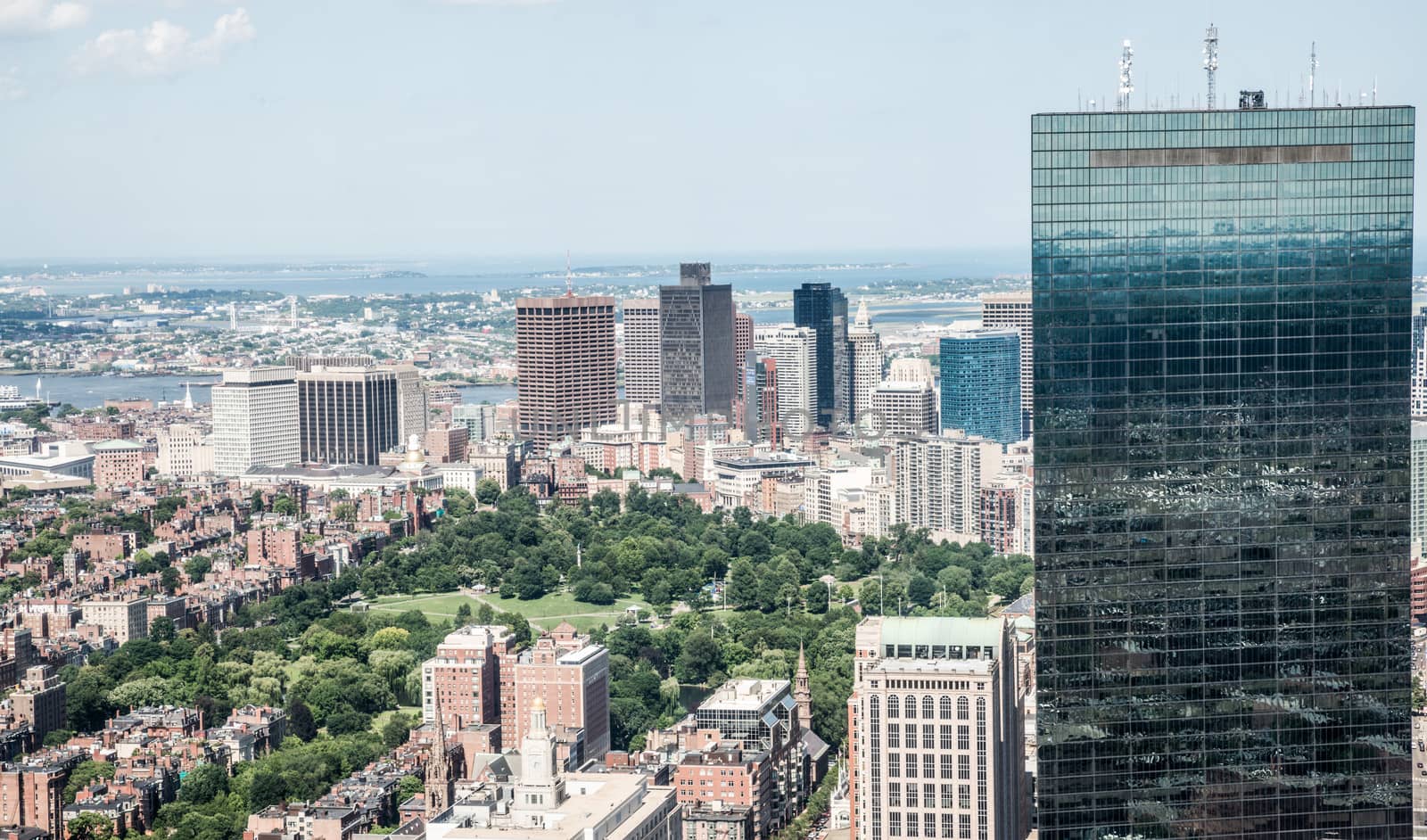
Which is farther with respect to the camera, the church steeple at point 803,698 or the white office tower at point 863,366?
the white office tower at point 863,366

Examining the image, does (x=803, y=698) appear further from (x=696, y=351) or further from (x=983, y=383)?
(x=696, y=351)

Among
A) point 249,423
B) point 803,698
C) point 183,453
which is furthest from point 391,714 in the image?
point 183,453

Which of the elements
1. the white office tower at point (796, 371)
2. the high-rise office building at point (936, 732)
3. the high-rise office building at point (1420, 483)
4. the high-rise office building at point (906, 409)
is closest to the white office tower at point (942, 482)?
the high-rise office building at point (1420, 483)

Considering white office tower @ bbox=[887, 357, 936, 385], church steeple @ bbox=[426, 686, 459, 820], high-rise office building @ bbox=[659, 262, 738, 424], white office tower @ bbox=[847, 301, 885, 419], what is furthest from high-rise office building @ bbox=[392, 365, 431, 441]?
church steeple @ bbox=[426, 686, 459, 820]

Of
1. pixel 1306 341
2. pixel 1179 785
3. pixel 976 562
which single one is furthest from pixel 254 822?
pixel 976 562

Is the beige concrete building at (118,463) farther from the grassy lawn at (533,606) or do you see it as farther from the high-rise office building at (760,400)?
the grassy lawn at (533,606)

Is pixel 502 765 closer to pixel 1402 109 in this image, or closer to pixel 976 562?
pixel 1402 109
